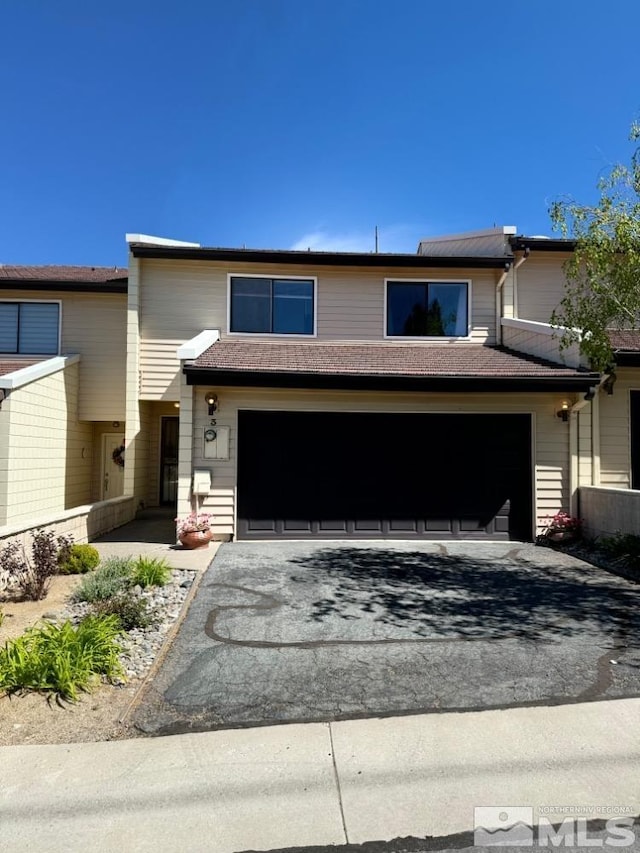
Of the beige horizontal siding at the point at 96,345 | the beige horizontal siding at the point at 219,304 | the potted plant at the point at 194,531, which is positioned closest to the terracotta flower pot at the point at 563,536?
the beige horizontal siding at the point at 219,304

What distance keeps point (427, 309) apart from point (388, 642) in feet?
27.9

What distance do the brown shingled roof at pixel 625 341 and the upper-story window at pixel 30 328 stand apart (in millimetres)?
12522

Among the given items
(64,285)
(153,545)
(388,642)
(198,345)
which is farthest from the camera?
(64,285)

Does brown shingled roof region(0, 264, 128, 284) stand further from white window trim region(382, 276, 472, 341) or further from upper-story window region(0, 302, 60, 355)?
white window trim region(382, 276, 472, 341)

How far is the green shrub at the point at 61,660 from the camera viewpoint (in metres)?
3.71

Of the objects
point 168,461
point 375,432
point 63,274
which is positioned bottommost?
point 168,461

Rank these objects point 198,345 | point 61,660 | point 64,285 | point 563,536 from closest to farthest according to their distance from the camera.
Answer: point 61,660 → point 563,536 → point 198,345 → point 64,285

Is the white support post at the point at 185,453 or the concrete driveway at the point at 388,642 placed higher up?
the white support post at the point at 185,453

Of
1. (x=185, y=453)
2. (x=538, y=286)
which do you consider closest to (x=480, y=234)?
(x=538, y=286)

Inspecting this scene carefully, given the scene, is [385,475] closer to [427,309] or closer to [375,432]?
[375,432]

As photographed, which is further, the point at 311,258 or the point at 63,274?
the point at 63,274

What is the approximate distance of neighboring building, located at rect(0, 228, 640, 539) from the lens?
9.20 m

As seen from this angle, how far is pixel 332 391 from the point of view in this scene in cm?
952
